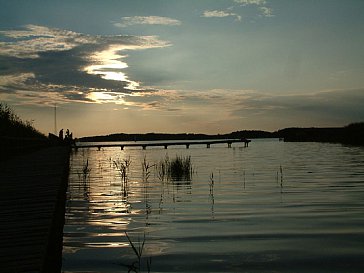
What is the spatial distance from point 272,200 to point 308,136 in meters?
133

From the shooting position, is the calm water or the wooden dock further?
the calm water

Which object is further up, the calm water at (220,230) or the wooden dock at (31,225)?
the wooden dock at (31,225)

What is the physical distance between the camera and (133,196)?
15.5m

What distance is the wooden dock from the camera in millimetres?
4320

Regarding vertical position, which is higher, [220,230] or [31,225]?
[31,225]

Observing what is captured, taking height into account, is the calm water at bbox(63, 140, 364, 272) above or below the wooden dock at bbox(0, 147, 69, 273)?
below

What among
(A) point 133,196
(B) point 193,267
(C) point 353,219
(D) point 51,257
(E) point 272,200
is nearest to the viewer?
(D) point 51,257

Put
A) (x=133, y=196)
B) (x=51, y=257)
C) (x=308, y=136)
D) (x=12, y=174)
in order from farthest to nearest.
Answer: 1. (x=308, y=136)
2. (x=133, y=196)
3. (x=12, y=174)
4. (x=51, y=257)

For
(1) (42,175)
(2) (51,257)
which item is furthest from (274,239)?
(1) (42,175)

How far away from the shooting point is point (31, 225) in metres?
5.77

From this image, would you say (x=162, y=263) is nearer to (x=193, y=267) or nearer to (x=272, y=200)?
(x=193, y=267)

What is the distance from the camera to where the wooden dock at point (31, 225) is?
432 centimetres

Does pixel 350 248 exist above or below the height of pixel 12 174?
A: below

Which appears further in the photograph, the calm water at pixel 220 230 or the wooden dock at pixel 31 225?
the calm water at pixel 220 230
